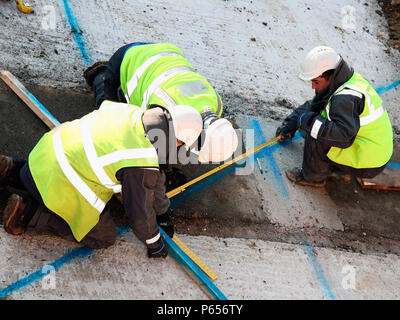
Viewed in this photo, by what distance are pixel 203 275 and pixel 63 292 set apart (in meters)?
1.02

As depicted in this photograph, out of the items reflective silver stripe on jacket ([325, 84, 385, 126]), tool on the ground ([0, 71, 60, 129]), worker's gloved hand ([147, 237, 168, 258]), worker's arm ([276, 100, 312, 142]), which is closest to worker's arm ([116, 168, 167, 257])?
worker's gloved hand ([147, 237, 168, 258])

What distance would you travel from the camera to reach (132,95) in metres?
3.70

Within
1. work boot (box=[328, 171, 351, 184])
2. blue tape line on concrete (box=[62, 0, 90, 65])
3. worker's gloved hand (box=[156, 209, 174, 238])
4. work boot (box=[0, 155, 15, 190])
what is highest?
blue tape line on concrete (box=[62, 0, 90, 65])

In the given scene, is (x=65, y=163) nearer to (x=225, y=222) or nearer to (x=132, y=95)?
(x=132, y=95)

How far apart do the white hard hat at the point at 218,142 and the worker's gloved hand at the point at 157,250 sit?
2.37ft

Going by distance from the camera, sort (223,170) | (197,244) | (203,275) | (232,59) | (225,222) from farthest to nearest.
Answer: (232,59), (223,170), (225,222), (197,244), (203,275)

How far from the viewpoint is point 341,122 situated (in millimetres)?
3592

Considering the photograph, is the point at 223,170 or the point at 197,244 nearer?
the point at 197,244

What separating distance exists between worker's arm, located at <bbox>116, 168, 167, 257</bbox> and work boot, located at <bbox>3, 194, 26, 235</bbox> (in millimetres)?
765

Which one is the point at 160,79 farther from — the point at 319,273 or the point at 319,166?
the point at 319,273

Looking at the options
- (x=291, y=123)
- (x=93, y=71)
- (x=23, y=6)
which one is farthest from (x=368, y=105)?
(x=23, y=6)

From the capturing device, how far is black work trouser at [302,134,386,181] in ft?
13.0

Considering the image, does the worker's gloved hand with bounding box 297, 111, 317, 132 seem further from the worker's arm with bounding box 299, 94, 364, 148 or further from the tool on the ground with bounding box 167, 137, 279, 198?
the tool on the ground with bounding box 167, 137, 279, 198

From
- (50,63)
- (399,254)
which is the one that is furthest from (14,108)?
(399,254)
